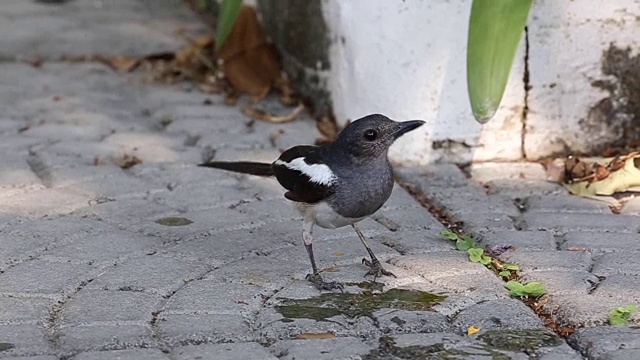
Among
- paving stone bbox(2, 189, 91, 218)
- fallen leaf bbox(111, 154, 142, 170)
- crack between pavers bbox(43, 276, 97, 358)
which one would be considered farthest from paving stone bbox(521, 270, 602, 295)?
fallen leaf bbox(111, 154, 142, 170)

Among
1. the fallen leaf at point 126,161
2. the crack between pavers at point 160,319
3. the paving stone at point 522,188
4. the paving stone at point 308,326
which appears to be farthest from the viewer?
the fallen leaf at point 126,161

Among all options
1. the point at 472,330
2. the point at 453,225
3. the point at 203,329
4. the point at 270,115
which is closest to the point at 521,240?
the point at 453,225

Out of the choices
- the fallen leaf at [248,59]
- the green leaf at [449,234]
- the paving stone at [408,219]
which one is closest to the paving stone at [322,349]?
the green leaf at [449,234]

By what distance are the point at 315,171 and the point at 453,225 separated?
2.75 ft

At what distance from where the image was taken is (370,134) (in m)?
4.02

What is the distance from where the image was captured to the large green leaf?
4500 millimetres

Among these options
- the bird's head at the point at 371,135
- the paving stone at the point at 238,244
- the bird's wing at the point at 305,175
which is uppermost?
the bird's head at the point at 371,135

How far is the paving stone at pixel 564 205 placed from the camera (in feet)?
15.4

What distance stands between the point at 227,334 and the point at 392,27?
221 cm

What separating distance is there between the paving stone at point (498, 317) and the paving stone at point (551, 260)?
0.36 metres

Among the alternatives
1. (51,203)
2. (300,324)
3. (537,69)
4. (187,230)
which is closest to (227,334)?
(300,324)

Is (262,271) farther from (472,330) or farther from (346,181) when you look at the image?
(472,330)

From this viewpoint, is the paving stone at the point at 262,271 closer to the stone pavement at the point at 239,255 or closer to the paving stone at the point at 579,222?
the stone pavement at the point at 239,255

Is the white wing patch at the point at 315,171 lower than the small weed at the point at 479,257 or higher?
higher
